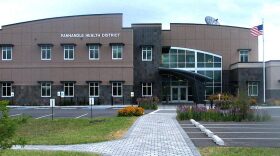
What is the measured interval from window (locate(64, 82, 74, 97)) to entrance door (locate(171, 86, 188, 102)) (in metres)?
12.8

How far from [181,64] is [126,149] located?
45303 millimetres

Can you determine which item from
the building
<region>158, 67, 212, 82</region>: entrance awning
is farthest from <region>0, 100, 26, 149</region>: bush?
<region>158, 67, 212, 82</region>: entrance awning

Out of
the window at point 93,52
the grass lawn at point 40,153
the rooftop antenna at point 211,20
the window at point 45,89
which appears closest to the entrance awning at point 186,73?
the window at point 93,52

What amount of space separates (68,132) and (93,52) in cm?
3421

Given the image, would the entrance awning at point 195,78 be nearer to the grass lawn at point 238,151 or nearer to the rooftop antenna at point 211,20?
the rooftop antenna at point 211,20

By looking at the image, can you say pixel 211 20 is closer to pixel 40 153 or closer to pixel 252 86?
pixel 252 86

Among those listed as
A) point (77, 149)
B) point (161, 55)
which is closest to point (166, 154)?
point (77, 149)

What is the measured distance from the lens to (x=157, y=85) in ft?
180

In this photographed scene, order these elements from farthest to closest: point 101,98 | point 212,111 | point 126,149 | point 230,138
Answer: point 101,98 → point 212,111 → point 230,138 → point 126,149

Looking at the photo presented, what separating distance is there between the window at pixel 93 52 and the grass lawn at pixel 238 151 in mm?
41078

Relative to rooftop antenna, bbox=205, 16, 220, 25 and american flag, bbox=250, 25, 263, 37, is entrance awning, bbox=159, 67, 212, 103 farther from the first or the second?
rooftop antenna, bbox=205, 16, 220, 25

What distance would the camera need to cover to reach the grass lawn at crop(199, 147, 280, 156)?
39.3 ft

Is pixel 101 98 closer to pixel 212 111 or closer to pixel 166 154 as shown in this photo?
pixel 212 111

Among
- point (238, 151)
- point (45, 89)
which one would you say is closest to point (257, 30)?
point (45, 89)
